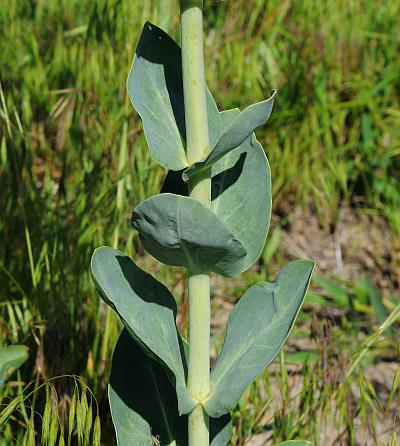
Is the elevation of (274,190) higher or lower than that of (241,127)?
lower

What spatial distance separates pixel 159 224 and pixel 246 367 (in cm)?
25

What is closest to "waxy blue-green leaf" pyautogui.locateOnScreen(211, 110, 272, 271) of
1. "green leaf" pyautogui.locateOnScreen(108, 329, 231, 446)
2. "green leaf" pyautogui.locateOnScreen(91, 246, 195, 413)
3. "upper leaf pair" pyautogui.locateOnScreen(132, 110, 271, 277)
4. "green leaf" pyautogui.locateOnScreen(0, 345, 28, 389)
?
"upper leaf pair" pyautogui.locateOnScreen(132, 110, 271, 277)

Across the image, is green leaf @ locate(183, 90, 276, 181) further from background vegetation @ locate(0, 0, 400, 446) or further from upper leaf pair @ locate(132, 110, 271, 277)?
background vegetation @ locate(0, 0, 400, 446)

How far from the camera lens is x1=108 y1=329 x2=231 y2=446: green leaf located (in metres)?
1.19

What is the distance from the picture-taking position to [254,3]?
2795 mm

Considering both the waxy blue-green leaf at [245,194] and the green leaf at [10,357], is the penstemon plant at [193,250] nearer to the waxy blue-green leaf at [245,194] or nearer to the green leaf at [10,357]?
the waxy blue-green leaf at [245,194]

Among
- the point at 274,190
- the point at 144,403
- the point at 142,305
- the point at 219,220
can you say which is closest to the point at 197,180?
the point at 219,220

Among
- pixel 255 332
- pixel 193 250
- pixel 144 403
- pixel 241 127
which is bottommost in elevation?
pixel 144 403

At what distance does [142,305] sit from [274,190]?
136 cm

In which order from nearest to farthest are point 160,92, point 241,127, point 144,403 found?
point 241,127 → point 160,92 → point 144,403

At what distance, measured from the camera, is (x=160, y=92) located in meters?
1.09

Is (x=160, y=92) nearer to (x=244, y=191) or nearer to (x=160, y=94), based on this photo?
(x=160, y=94)

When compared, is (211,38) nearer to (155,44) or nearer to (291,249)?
(291,249)

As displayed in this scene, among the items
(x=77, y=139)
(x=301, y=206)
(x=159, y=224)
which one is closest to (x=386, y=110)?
(x=301, y=206)
